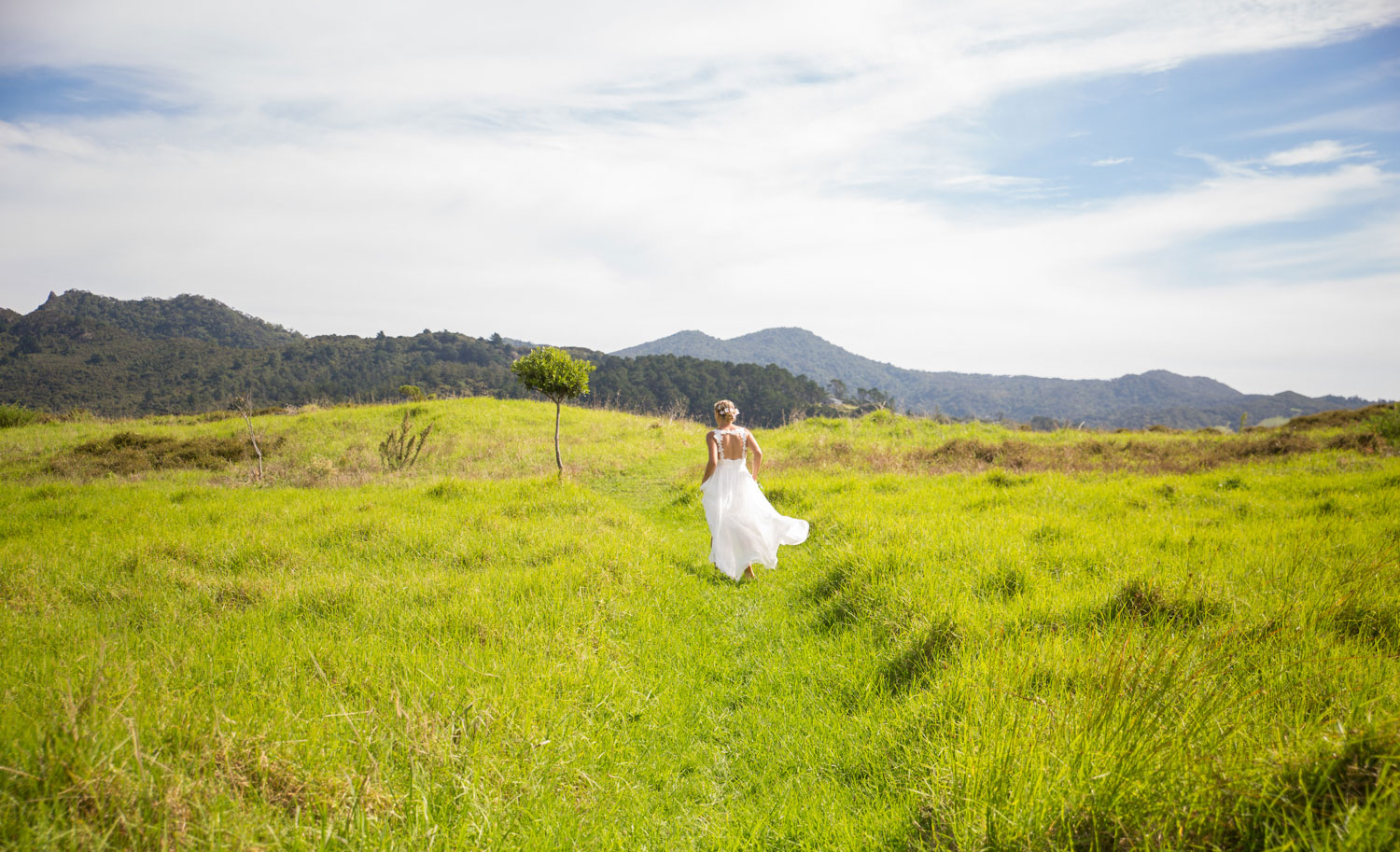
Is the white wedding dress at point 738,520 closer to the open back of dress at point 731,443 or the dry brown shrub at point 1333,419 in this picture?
the open back of dress at point 731,443

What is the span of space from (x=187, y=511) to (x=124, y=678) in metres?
8.79

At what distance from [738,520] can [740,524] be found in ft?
0.24

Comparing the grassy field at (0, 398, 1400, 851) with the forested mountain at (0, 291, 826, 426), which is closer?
the grassy field at (0, 398, 1400, 851)

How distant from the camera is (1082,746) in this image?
8.48 feet

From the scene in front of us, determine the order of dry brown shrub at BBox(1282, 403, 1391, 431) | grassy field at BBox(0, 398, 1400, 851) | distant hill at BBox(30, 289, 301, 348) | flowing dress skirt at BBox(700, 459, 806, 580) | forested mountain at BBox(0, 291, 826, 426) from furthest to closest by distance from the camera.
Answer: distant hill at BBox(30, 289, 301, 348)
forested mountain at BBox(0, 291, 826, 426)
dry brown shrub at BBox(1282, 403, 1391, 431)
flowing dress skirt at BBox(700, 459, 806, 580)
grassy field at BBox(0, 398, 1400, 851)

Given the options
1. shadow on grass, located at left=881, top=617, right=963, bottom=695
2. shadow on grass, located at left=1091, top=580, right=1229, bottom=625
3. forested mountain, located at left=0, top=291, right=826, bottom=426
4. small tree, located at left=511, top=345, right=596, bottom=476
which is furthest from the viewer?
forested mountain, located at left=0, top=291, right=826, bottom=426

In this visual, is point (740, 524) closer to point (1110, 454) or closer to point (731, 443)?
point (731, 443)

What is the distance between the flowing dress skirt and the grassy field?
1.27 feet

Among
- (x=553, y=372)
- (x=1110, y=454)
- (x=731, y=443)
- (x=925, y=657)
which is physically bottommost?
(x=925, y=657)

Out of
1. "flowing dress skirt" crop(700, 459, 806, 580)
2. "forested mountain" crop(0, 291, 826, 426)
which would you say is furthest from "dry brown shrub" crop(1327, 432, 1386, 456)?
"forested mountain" crop(0, 291, 826, 426)

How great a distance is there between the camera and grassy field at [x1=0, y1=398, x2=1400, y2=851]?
231 centimetres

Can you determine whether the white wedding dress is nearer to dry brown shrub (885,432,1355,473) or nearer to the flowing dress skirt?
the flowing dress skirt

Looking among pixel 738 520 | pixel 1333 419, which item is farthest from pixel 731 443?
pixel 1333 419

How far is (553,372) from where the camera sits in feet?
51.2
